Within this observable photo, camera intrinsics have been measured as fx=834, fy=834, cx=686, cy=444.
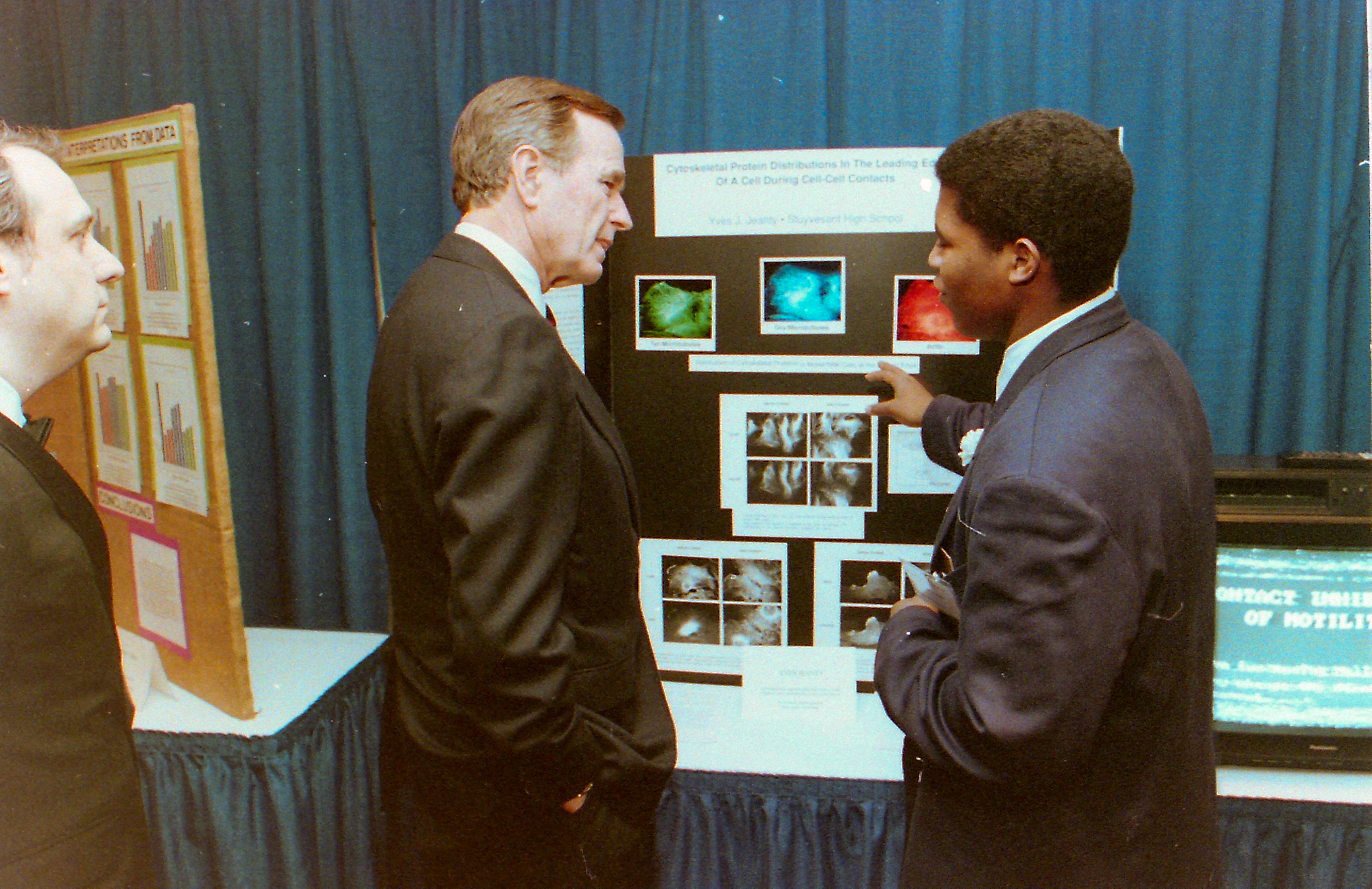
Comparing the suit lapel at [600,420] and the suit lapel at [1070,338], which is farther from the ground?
the suit lapel at [1070,338]

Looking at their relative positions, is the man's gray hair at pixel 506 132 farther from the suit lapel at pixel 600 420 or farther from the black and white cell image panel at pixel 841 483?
the black and white cell image panel at pixel 841 483

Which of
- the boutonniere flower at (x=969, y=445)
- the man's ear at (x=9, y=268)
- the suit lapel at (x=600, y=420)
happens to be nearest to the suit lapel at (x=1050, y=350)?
the boutonniere flower at (x=969, y=445)

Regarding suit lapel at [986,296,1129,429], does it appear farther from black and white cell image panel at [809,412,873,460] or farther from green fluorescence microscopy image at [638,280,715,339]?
green fluorescence microscopy image at [638,280,715,339]

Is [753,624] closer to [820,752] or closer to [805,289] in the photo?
[820,752]

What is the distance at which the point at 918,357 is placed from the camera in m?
1.62

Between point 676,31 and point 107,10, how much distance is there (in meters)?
1.40

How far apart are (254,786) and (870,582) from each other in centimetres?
126

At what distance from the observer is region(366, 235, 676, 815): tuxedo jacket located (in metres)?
0.97

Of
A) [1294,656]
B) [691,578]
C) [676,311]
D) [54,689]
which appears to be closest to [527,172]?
[676,311]

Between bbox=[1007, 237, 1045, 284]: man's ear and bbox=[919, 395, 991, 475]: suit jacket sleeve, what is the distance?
1.68 ft

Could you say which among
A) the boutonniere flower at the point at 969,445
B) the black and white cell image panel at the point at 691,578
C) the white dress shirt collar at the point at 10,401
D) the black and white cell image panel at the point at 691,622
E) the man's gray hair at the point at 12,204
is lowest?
the black and white cell image panel at the point at 691,622

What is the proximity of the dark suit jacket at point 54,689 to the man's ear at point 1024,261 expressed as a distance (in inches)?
43.6

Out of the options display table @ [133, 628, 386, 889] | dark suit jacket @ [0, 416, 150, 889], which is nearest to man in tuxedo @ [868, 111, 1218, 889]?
dark suit jacket @ [0, 416, 150, 889]

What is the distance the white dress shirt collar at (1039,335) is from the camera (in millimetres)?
961
